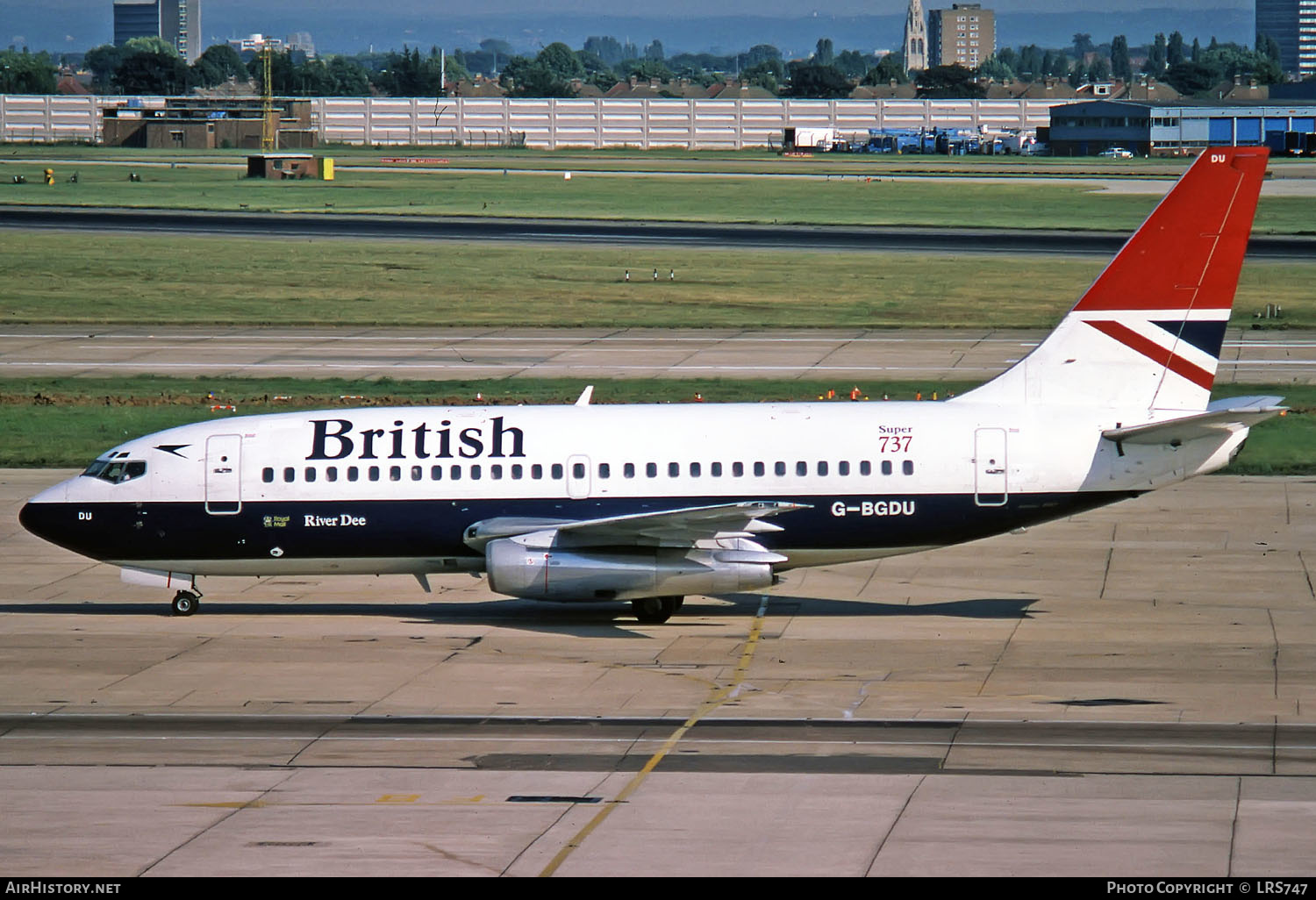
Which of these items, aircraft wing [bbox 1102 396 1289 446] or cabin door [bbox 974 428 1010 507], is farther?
cabin door [bbox 974 428 1010 507]

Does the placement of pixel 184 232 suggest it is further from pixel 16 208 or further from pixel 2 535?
pixel 2 535

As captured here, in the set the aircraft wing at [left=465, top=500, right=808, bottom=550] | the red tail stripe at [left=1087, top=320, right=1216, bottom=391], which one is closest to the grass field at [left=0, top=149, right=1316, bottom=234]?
the red tail stripe at [left=1087, top=320, right=1216, bottom=391]

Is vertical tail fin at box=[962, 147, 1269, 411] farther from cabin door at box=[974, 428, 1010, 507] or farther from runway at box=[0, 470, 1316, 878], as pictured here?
runway at box=[0, 470, 1316, 878]

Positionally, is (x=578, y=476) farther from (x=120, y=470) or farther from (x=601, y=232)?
(x=601, y=232)

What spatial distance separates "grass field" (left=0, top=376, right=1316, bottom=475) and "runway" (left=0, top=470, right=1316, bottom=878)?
1170cm

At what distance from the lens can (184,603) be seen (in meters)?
33.5

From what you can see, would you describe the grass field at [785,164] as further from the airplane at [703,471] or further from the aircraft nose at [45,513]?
the aircraft nose at [45,513]

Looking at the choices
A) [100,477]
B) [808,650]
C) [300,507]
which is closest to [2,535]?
[100,477]

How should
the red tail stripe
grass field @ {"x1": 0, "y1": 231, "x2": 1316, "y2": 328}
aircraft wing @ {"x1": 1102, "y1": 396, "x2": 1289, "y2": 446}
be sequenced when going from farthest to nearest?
grass field @ {"x1": 0, "y1": 231, "x2": 1316, "y2": 328}
the red tail stripe
aircraft wing @ {"x1": 1102, "y1": 396, "x2": 1289, "y2": 446}

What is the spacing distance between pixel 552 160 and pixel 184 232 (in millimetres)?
92946

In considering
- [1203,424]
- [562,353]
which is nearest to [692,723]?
[1203,424]

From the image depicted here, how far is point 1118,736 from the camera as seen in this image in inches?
947

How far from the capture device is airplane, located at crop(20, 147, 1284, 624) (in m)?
31.2

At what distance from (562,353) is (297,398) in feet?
48.4
